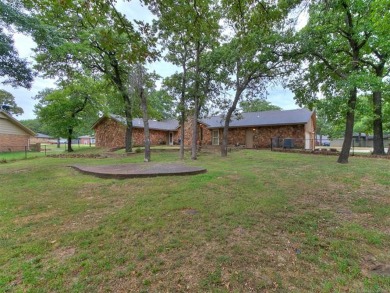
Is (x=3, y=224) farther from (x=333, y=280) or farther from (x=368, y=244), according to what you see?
(x=368, y=244)

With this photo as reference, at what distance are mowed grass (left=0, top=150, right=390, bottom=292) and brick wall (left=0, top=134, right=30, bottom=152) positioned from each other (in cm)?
2029

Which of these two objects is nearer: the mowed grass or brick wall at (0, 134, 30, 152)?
the mowed grass

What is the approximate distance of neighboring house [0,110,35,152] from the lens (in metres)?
21.1

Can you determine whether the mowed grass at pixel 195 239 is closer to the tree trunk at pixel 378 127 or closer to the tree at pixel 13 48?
the tree at pixel 13 48

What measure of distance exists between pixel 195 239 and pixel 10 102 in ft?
169

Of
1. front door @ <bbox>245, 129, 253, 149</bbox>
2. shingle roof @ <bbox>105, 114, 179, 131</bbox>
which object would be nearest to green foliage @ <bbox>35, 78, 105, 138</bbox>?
shingle roof @ <bbox>105, 114, 179, 131</bbox>

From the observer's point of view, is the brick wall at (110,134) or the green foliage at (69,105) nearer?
the green foliage at (69,105)

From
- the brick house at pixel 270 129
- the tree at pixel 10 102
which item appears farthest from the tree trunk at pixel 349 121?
the tree at pixel 10 102

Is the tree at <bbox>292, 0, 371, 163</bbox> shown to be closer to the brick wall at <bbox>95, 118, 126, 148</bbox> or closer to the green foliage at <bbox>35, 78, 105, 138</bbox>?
the green foliage at <bbox>35, 78, 105, 138</bbox>

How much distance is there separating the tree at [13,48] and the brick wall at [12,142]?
1596 centimetres

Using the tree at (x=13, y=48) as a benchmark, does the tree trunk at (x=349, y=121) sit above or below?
below

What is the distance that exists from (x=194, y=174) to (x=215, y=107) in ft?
28.9

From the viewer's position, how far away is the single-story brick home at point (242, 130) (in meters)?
20.4

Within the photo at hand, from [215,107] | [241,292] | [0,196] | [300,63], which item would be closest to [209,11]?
[241,292]
